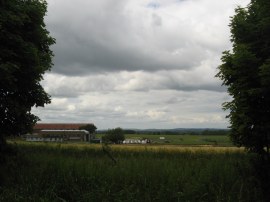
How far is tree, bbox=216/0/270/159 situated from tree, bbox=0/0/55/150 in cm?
782

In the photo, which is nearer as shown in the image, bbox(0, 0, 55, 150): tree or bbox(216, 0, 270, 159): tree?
bbox(216, 0, 270, 159): tree

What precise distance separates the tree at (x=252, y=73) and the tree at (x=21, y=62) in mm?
7821

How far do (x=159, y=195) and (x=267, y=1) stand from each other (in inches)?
294

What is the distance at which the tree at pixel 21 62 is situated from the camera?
14.6 m

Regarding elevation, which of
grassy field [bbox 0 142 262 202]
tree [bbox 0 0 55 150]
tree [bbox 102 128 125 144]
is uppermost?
tree [bbox 0 0 55 150]

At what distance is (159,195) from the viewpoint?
1238 cm

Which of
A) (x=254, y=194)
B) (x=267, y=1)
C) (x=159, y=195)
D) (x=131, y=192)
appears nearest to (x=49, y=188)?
(x=131, y=192)

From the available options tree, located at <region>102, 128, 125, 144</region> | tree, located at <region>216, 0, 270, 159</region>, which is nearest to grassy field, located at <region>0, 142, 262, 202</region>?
tree, located at <region>216, 0, 270, 159</region>

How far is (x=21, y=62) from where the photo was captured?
1552 centimetres

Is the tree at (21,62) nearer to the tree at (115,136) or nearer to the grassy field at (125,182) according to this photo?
the grassy field at (125,182)

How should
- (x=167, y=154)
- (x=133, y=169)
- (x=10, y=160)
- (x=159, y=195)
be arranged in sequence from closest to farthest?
(x=159, y=195)
(x=133, y=169)
(x=10, y=160)
(x=167, y=154)

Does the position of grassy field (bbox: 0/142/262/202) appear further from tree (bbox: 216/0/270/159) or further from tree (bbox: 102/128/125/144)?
tree (bbox: 102/128/125/144)

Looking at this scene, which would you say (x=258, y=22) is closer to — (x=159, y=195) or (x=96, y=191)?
(x=159, y=195)

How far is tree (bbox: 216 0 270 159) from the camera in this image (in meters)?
13.0
